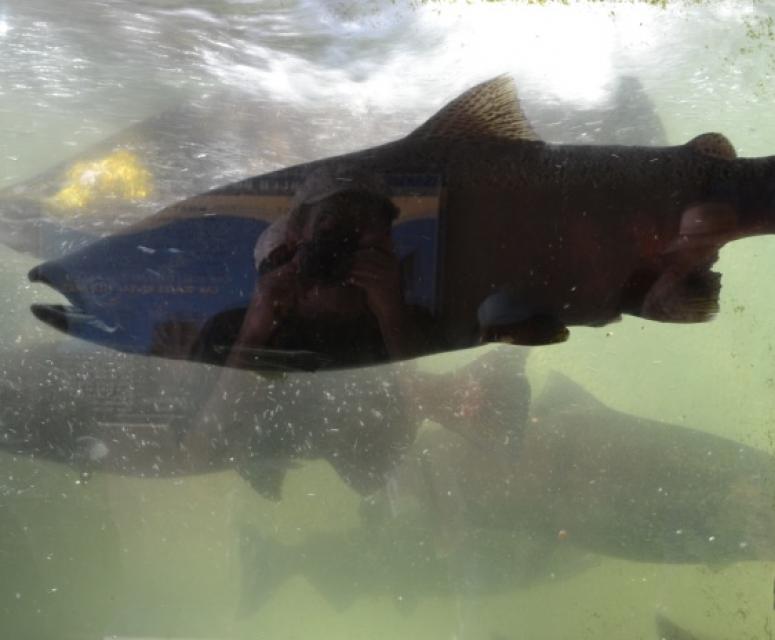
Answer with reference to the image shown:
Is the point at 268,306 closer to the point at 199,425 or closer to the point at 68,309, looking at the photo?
the point at 68,309

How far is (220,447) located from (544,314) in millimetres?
1902

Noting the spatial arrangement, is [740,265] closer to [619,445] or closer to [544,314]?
[619,445]

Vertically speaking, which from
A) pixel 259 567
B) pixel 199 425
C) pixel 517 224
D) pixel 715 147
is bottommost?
pixel 259 567

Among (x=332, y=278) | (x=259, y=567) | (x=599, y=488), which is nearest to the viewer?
(x=332, y=278)

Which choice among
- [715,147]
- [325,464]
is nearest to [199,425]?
[325,464]

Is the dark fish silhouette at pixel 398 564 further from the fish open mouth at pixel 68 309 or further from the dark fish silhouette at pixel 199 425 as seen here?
the fish open mouth at pixel 68 309

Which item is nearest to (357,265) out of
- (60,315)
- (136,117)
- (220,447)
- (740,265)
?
(60,315)

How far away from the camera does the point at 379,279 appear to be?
116 cm

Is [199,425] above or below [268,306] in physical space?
below

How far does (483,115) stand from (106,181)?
7.66ft

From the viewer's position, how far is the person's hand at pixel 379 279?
3.68 ft

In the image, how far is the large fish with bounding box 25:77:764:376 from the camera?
115 cm

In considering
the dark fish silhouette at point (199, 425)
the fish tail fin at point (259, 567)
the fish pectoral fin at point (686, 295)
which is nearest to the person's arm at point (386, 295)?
the fish pectoral fin at point (686, 295)

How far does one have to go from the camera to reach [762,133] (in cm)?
365
